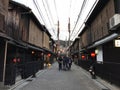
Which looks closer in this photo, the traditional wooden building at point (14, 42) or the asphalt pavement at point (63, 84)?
the asphalt pavement at point (63, 84)

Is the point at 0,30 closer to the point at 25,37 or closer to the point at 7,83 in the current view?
the point at 7,83

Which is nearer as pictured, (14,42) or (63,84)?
(63,84)

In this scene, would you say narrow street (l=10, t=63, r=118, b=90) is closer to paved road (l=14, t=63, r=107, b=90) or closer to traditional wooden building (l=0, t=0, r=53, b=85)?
paved road (l=14, t=63, r=107, b=90)

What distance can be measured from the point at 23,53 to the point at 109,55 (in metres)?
8.64

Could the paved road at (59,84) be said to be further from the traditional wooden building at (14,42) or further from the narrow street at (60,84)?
the traditional wooden building at (14,42)

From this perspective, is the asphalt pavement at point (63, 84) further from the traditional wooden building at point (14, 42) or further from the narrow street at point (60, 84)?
the traditional wooden building at point (14, 42)

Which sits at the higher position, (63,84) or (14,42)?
(14,42)

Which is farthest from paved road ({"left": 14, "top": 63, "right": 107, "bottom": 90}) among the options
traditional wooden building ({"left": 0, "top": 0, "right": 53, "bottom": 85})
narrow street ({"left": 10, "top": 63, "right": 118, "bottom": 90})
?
traditional wooden building ({"left": 0, "top": 0, "right": 53, "bottom": 85})

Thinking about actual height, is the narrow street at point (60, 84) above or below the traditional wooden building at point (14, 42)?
below

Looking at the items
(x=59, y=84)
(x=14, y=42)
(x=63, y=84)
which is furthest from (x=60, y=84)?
(x=14, y=42)

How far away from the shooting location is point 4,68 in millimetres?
10328

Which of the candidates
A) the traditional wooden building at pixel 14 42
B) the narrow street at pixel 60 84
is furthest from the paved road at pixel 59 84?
the traditional wooden building at pixel 14 42

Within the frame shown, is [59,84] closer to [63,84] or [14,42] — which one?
[63,84]

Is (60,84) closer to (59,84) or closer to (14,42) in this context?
(59,84)
